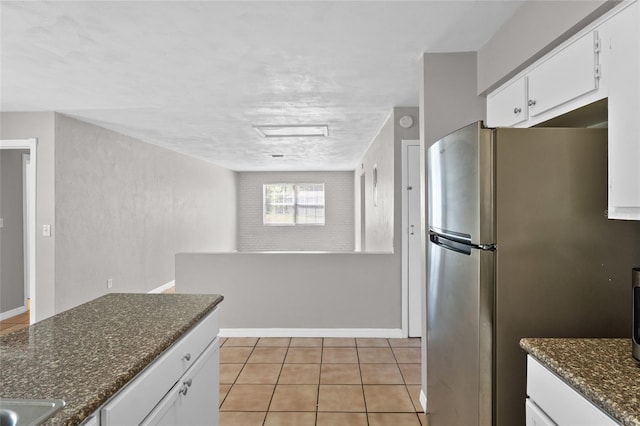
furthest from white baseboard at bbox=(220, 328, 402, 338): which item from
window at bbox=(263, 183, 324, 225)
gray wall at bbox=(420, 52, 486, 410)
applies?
window at bbox=(263, 183, 324, 225)

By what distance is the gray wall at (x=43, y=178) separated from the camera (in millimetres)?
3918

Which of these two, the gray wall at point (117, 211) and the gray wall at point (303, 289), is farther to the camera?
the gray wall at point (117, 211)

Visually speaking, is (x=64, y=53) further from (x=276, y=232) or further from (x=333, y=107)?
(x=276, y=232)

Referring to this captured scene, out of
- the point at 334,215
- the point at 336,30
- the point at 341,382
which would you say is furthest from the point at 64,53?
the point at 334,215

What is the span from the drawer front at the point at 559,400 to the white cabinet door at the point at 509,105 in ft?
4.15

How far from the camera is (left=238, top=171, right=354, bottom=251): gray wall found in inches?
407

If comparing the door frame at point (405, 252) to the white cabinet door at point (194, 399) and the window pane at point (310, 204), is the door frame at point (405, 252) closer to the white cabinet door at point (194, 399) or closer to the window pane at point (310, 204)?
the white cabinet door at point (194, 399)

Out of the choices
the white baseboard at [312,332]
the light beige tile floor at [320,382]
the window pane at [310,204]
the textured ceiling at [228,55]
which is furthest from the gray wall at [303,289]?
the window pane at [310,204]

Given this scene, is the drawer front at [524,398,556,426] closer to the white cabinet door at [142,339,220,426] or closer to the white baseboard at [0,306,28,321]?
the white cabinet door at [142,339,220,426]

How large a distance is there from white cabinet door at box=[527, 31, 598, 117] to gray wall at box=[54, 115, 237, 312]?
4373 millimetres

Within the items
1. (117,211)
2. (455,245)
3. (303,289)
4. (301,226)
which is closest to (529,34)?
(455,245)

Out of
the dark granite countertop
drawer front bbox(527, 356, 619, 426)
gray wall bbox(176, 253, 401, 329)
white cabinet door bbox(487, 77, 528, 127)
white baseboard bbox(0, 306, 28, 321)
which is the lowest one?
white baseboard bbox(0, 306, 28, 321)

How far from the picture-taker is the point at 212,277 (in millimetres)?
3936

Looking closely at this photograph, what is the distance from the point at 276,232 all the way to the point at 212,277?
6691mm
